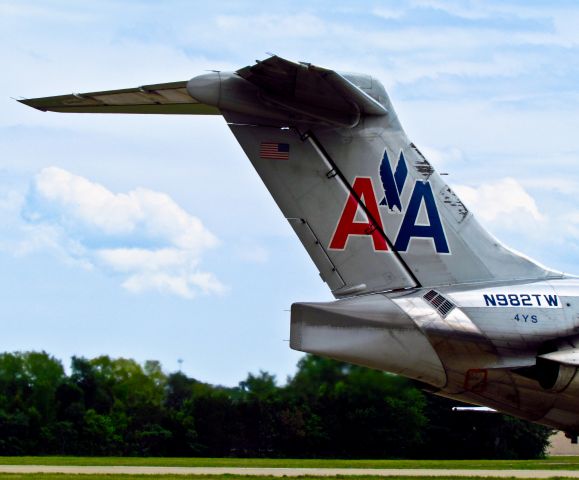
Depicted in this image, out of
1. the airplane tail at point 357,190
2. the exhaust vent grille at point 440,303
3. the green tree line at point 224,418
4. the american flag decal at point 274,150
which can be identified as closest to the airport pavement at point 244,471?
the green tree line at point 224,418

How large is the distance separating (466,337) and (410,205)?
6.91 ft

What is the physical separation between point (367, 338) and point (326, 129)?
297 cm

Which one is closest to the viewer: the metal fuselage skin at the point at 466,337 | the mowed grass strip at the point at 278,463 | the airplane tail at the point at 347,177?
the metal fuselage skin at the point at 466,337

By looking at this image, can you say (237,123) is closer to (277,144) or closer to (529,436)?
(277,144)

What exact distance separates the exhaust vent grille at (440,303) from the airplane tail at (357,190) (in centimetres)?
51

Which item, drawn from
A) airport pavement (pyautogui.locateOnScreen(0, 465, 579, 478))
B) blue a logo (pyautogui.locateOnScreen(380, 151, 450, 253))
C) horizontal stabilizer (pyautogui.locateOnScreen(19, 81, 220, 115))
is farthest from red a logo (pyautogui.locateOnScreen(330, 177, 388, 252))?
airport pavement (pyautogui.locateOnScreen(0, 465, 579, 478))

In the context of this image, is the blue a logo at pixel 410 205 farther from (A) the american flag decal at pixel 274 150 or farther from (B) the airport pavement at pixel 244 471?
(B) the airport pavement at pixel 244 471

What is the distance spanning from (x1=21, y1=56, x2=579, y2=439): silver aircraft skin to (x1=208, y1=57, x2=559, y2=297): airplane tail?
0.01 m

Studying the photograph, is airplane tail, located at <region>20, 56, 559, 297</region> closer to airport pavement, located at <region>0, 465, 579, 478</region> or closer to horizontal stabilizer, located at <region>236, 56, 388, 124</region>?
horizontal stabilizer, located at <region>236, 56, 388, 124</region>

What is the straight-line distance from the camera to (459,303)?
1527 cm

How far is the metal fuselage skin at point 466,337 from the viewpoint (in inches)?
586

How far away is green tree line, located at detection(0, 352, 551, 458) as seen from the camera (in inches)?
810

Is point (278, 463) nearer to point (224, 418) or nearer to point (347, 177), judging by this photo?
point (224, 418)

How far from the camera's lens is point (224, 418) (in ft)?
96.0
